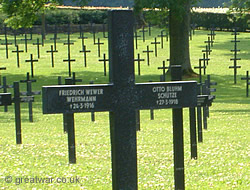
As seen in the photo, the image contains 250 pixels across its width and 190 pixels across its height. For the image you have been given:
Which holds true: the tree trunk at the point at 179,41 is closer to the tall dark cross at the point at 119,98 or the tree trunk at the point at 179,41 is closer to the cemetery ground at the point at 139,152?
the cemetery ground at the point at 139,152

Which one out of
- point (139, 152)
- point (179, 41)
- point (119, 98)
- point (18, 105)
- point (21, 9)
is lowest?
point (139, 152)


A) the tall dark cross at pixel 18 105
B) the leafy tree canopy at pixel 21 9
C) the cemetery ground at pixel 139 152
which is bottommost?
the cemetery ground at pixel 139 152

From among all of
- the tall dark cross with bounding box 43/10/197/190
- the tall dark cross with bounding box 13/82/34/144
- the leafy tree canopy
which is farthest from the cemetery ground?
the leafy tree canopy

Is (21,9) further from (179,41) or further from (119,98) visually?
(119,98)

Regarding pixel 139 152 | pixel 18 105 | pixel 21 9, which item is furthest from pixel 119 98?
pixel 21 9

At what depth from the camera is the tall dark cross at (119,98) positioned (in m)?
7.85

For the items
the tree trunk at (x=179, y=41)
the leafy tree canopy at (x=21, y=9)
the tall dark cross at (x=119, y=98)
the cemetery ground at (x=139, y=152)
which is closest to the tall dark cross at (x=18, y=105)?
the cemetery ground at (x=139, y=152)

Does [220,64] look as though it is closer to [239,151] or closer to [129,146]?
[239,151]

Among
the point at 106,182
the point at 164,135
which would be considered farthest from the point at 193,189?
the point at 164,135

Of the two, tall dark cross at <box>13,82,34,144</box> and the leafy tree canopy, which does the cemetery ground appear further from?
the leafy tree canopy

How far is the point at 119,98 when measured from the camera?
26.4ft

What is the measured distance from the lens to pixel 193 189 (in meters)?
9.38

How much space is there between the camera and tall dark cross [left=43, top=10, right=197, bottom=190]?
7.85m

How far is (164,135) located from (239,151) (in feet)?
12.7
